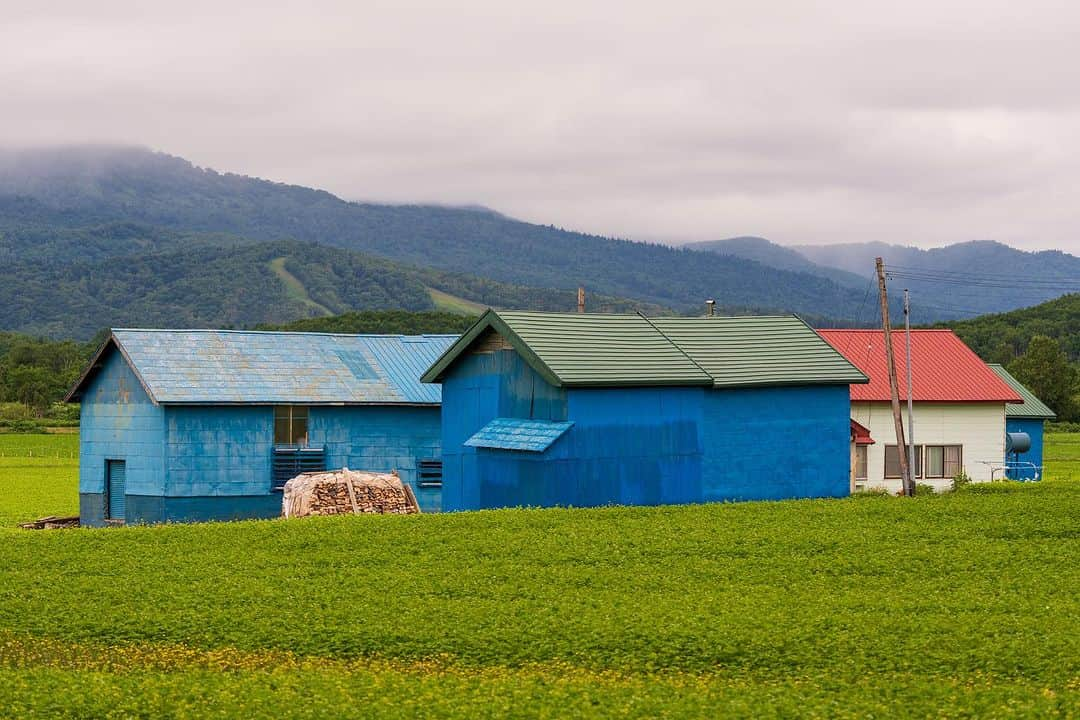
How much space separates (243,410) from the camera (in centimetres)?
4494

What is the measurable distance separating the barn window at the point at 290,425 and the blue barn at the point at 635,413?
18.4 ft

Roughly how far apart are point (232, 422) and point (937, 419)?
2803cm

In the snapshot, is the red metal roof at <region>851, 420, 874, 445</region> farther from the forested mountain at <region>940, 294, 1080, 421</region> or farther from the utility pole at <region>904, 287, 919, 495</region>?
the forested mountain at <region>940, 294, 1080, 421</region>

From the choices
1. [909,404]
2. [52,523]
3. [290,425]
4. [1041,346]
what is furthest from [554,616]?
[1041,346]

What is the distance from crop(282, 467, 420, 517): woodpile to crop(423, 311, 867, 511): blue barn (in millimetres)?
1662

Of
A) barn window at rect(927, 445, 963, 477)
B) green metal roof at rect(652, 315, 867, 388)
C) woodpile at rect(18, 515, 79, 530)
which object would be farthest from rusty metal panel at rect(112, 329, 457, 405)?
barn window at rect(927, 445, 963, 477)

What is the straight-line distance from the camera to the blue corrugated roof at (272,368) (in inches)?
1752

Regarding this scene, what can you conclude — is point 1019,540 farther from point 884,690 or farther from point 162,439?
point 162,439

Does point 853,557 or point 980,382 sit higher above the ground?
point 980,382

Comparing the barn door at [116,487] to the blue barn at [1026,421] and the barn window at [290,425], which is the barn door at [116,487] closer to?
the barn window at [290,425]

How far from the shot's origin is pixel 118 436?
45.4 metres

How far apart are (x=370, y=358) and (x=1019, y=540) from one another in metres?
24.6

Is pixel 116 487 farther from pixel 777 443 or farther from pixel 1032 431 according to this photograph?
pixel 1032 431

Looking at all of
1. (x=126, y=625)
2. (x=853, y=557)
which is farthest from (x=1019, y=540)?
(x=126, y=625)
